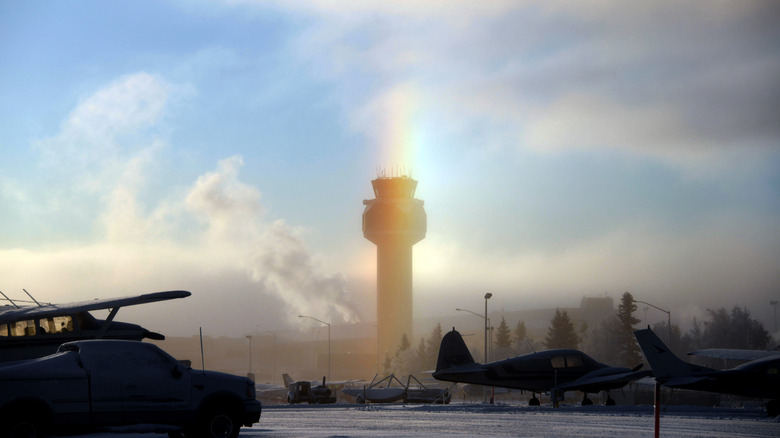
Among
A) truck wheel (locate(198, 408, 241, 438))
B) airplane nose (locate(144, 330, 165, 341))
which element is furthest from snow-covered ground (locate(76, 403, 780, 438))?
airplane nose (locate(144, 330, 165, 341))

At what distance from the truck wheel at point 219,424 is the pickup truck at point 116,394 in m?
0.02

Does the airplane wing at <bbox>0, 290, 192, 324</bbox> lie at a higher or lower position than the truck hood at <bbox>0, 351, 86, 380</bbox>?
higher

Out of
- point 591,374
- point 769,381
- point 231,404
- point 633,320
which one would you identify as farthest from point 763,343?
point 231,404

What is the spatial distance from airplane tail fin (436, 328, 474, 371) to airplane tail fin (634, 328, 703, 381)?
13022 millimetres

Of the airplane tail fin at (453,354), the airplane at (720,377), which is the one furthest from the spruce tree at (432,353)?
the airplane at (720,377)

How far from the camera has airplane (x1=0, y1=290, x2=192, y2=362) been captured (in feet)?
73.5

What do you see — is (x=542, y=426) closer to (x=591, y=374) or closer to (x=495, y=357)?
(x=591, y=374)

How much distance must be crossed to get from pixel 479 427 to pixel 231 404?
22.9ft

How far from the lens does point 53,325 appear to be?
23.6 m

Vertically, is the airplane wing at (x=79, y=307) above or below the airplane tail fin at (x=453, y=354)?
above

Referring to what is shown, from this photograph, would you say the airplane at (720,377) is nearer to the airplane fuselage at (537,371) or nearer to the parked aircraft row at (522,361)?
the parked aircraft row at (522,361)

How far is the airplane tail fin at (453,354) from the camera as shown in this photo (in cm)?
4012

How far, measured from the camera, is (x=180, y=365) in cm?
1419

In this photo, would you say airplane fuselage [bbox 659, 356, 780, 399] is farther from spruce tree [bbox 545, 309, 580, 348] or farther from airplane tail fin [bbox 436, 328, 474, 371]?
spruce tree [bbox 545, 309, 580, 348]
